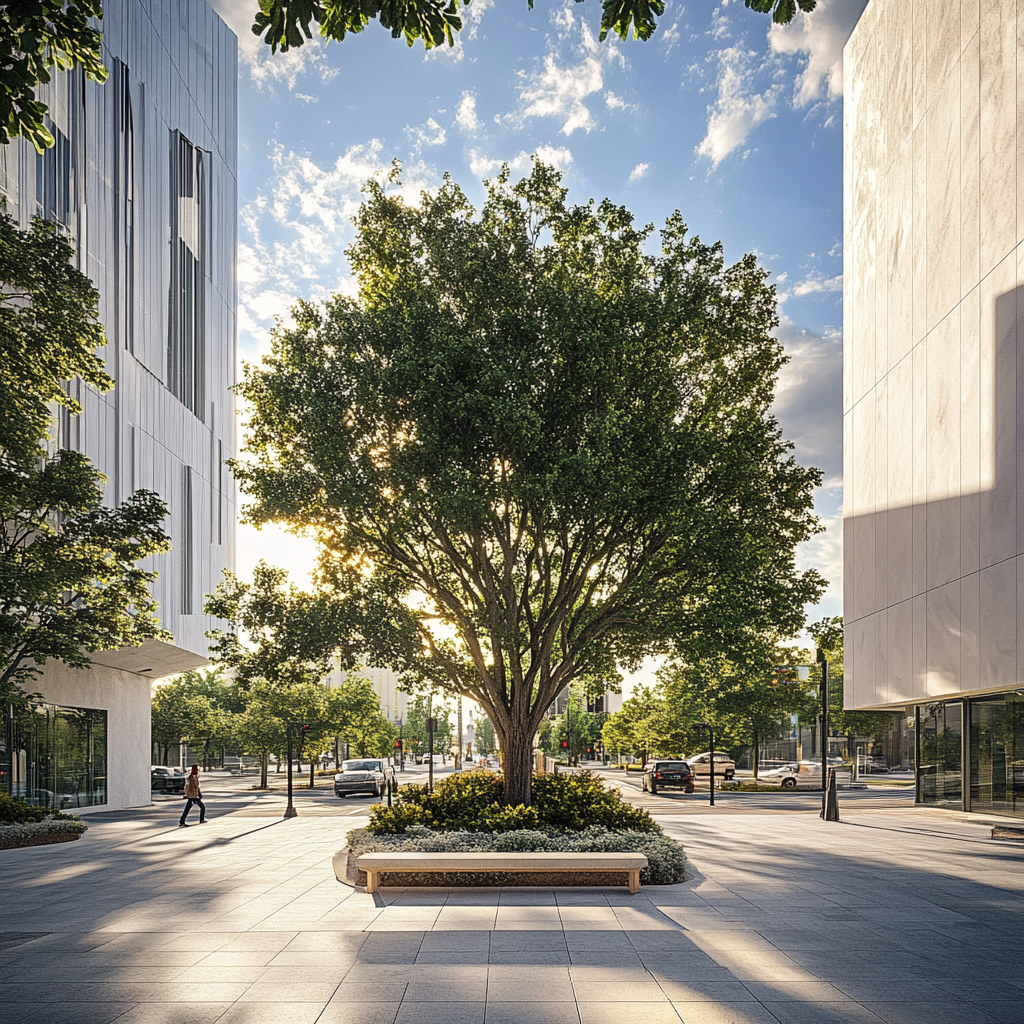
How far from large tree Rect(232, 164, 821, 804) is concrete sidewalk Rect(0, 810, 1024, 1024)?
487cm

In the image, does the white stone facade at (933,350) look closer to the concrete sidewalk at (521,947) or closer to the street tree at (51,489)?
the concrete sidewalk at (521,947)

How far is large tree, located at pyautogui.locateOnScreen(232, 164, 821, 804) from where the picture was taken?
1530cm

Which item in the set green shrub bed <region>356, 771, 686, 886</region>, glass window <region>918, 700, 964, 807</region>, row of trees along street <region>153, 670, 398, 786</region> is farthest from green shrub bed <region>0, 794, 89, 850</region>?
glass window <region>918, 700, 964, 807</region>

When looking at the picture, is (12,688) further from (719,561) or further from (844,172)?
(844,172)

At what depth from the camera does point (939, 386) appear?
2347 cm

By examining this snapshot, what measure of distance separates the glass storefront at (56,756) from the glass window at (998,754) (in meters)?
29.5

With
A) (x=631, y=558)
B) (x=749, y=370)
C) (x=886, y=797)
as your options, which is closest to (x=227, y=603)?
(x=631, y=558)

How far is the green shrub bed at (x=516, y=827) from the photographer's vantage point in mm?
13789

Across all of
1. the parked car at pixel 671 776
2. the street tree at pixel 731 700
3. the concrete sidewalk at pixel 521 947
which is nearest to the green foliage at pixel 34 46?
the concrete sidewalk at pixel 521 947

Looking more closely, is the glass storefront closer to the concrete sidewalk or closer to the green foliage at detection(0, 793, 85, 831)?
the green foliage at detection(0, 793, 85, 831)

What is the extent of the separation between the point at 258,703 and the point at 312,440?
33.1m

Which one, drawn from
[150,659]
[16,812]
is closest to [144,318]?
[150,659]

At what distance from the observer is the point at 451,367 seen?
49.6 ft

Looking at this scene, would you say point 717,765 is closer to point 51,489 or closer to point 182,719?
point 182,719
